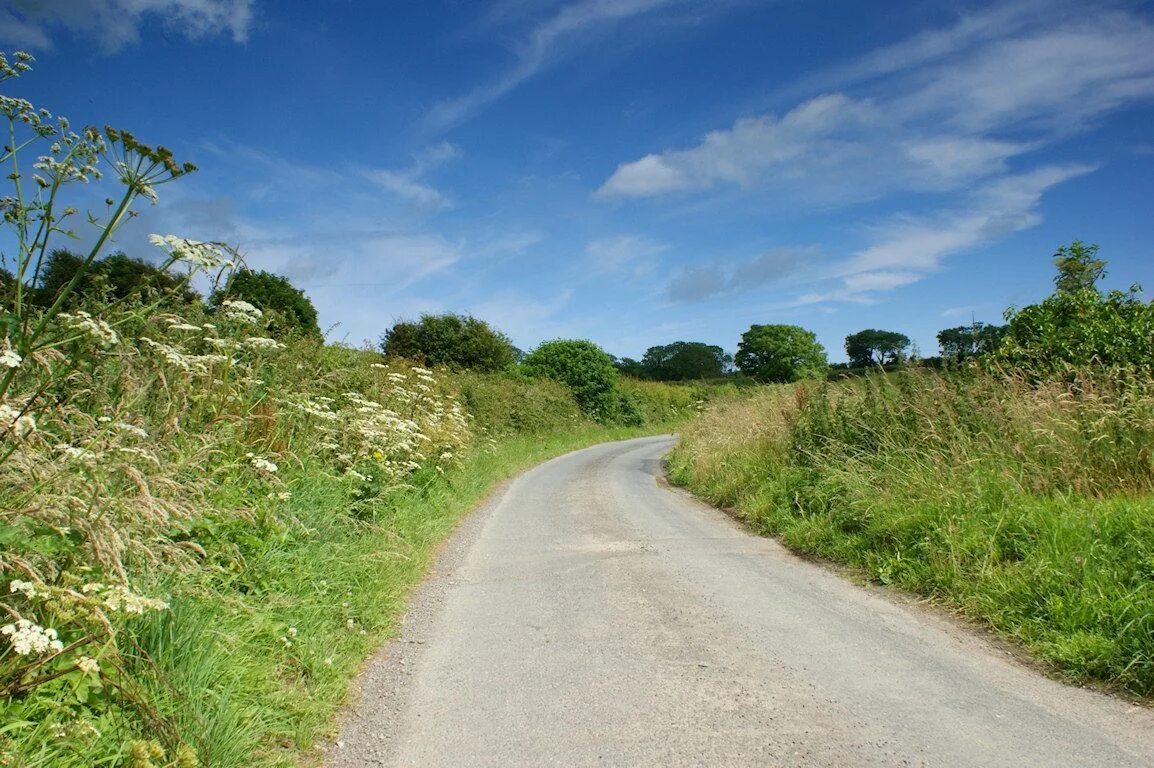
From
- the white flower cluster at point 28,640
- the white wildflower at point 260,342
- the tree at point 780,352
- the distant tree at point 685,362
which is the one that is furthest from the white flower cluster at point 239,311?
the distant tree at point 685,362

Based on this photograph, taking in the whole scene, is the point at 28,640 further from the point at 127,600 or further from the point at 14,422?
the point at 14,422

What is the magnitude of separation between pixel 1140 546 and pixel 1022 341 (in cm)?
598

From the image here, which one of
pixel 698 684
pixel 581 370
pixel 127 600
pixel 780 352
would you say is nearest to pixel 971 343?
pixel 698 684

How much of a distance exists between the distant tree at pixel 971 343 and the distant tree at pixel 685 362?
221 feet

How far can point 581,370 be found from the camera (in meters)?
35.6

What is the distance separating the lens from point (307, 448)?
7.06 meters

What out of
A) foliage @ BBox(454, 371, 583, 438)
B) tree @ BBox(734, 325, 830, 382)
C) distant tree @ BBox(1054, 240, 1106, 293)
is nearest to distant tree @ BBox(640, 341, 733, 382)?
tree @ BBox(734, 325, 830, 382)

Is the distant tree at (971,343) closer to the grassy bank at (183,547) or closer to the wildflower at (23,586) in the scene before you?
the grassy bank at (183,547)

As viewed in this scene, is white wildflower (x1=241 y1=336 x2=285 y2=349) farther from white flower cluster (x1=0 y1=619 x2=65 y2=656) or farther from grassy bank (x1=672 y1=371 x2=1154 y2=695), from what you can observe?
grassy bank (x1=672 y1=371 x2=1154 y2=695)

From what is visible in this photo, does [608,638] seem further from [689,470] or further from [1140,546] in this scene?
[689,470]

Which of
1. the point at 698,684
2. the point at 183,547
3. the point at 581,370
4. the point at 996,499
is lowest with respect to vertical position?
the point at 698,684

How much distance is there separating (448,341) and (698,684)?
26021 mm

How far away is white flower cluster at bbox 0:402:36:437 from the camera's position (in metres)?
2.58

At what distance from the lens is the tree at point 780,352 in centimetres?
5522
